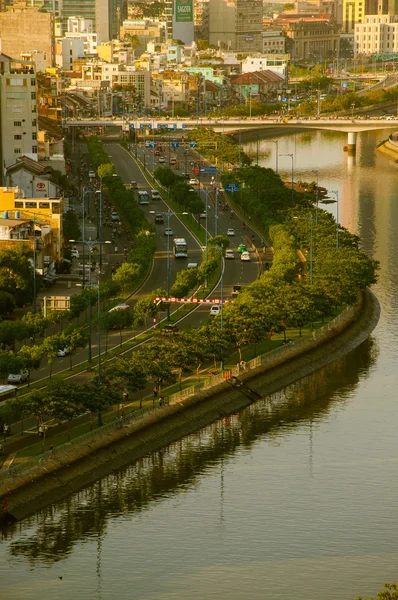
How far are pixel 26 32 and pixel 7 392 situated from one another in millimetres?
100628

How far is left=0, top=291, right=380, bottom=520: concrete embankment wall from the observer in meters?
39.0

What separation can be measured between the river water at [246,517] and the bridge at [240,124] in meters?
77.0

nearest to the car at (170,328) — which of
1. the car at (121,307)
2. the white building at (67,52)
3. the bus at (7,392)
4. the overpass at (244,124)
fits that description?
the car at (121,307)

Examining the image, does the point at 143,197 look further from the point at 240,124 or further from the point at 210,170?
the point at 240,124

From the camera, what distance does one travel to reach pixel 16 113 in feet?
300

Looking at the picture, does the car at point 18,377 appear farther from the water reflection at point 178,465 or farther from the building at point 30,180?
the building at point 30,180

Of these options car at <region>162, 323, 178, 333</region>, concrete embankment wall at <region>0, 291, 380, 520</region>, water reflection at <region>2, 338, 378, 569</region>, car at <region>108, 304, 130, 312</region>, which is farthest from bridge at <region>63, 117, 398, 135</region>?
car at <region>162, 323, 178, 333</region>

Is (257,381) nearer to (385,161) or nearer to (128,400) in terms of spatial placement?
(128,400)

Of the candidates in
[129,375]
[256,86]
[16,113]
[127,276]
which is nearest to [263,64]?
[256,86]

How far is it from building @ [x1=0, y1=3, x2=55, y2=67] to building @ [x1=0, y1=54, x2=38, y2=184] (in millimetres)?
47285

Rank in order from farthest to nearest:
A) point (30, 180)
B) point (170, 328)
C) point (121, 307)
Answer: point (30, 180) < point (121, 307) < point (170, 328)

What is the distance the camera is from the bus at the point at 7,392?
147 feet

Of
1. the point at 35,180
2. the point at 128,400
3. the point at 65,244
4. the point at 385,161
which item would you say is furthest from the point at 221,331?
the point at 385,161

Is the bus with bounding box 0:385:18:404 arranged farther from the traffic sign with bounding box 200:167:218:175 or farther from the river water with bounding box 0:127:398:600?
the traffic sign with bounding box 200:167:218:175
